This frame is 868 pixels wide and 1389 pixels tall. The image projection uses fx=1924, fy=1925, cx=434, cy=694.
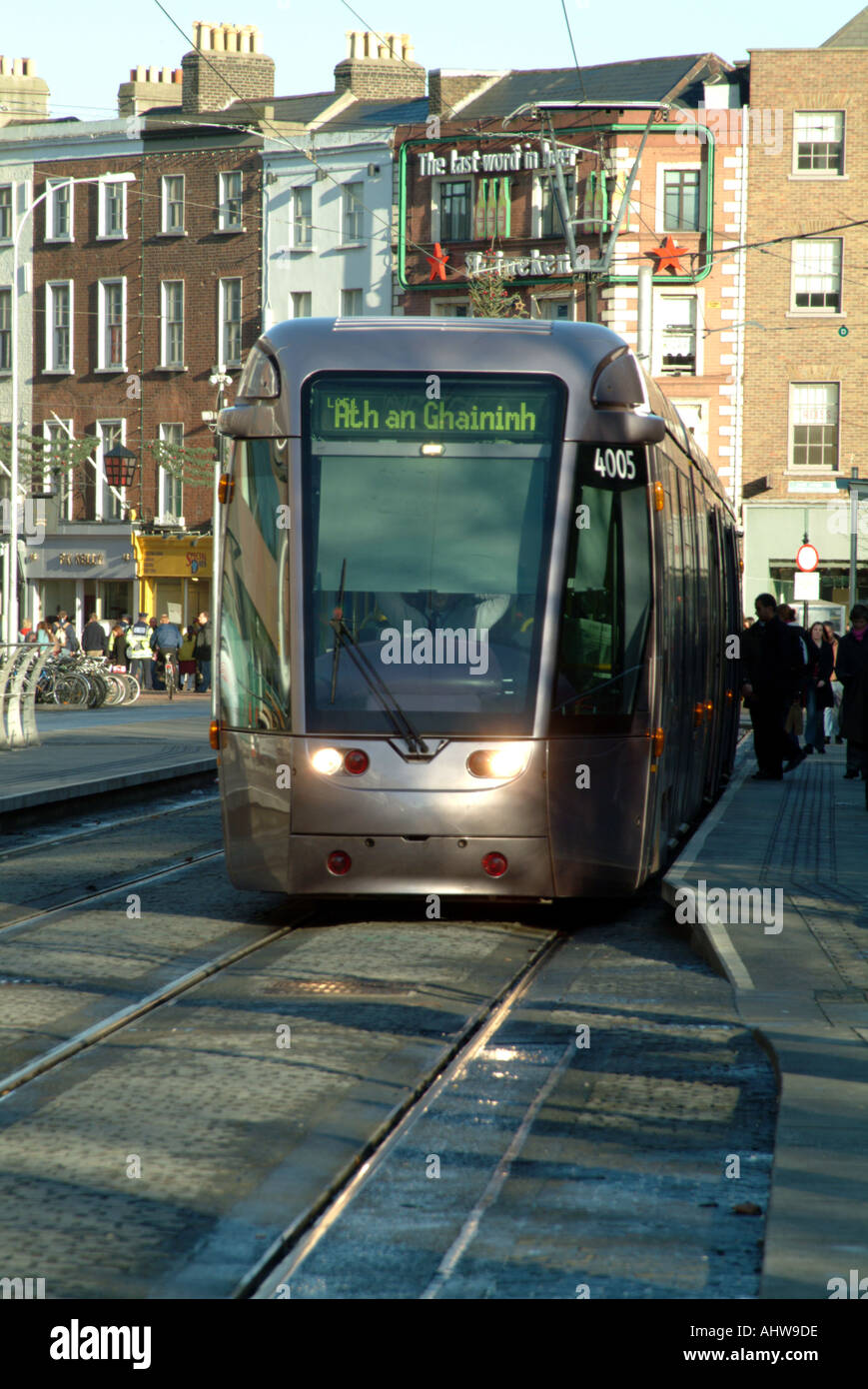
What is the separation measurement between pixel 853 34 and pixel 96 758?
3889cm

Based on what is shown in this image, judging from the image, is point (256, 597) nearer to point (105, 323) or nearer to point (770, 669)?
point (770, 669)

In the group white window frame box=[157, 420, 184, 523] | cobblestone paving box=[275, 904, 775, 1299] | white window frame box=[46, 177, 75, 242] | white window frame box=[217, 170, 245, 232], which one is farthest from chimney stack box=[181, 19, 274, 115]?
cobblestone paving box=[275, 904, 775, 1299]

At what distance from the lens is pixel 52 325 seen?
191ft

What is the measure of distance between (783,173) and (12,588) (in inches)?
902

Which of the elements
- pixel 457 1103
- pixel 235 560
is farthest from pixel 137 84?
pixel 457 1103

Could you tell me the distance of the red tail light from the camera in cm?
954

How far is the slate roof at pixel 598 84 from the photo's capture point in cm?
5106

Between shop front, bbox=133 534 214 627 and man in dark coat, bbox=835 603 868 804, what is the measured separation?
3556 cm

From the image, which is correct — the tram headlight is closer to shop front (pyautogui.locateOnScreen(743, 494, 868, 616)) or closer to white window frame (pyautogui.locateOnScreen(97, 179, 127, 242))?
shop front (pyautogui.locateOnScreen(743, 494, 868, 616))

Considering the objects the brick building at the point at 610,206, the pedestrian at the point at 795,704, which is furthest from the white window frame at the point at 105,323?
the pedestrian at the point at 795,704

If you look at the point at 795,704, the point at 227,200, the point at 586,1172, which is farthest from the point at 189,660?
the point at 586,1172

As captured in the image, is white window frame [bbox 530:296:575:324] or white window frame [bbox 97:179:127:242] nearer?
white window frame [bbox 530:296:575:324]

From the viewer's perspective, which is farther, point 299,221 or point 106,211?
point 106,211
